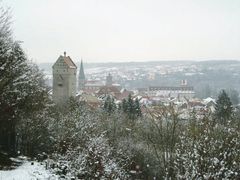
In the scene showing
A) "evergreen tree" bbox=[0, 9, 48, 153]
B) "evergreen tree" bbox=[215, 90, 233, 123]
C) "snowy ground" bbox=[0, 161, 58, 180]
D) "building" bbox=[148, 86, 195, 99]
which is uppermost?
"evergreen tree" bbox=[0, 9, 48, 153]

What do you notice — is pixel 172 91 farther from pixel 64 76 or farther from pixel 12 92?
pixel 12 92

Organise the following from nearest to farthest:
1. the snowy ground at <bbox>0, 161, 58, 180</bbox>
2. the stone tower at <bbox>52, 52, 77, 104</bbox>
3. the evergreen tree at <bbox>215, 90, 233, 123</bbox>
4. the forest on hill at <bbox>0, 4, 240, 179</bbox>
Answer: the forest on hill at <bbox>0, 4, 240, 179</bbox> → the snowy ground at <bbox>0, 161, 58, 180</bbox> → the evergreen tree at <bbox>215, 90, 233, 123</bbox> → the stone tower at <bbox>52, 52, 77, 104</bbox>

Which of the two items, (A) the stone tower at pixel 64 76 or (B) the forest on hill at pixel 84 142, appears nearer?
(B) the forest on hill at pixel 84 142

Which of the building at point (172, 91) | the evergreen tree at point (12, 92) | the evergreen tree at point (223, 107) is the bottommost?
the building at point (172, 91)

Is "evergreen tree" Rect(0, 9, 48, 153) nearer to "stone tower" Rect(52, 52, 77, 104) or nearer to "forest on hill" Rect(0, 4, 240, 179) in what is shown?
"forest on hill" Rect(0, 4, 240, 179)

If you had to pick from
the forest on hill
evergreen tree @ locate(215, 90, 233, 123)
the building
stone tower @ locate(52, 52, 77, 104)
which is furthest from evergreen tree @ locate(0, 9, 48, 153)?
the building

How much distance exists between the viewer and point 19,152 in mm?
29562

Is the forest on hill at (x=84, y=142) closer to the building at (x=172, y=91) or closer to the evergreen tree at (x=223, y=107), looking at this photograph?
the evergreen tree at (x=223, y=107)

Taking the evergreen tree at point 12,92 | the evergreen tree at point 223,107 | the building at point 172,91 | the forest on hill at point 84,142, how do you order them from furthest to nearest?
the building at point 172,91, the evergreen tree at point 223,107, the evergreen tree at point 12,92, the forest on hill at point 84,142

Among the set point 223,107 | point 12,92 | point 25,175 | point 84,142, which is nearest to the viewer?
point 25,175

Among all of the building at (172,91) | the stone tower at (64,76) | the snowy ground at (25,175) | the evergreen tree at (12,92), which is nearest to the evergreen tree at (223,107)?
the evergreen tree at (12,92)

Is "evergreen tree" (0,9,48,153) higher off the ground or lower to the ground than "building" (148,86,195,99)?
higher

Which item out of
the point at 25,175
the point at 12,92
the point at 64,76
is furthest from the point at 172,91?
the point at 25,175

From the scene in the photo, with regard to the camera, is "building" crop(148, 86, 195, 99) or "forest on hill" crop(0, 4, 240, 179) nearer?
"forest on hill" crop(0, 4, 240, 179)
